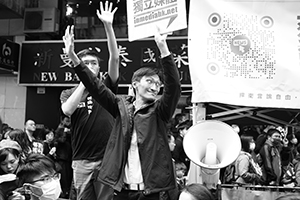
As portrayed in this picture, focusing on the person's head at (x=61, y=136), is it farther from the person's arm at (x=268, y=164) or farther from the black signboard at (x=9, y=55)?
the person's arm at (x=268, y=164)

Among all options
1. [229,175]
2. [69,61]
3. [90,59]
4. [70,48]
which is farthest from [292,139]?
[70,48]

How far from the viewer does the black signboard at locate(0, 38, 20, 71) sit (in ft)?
28.0

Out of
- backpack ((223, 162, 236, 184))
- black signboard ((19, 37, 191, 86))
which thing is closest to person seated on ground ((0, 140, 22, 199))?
backpack ((223, 162, 236, 184))

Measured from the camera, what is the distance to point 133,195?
8.85ft

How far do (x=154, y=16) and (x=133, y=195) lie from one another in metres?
1.48

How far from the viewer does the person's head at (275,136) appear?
20.5ft

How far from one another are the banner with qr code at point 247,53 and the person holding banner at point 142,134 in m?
0.71

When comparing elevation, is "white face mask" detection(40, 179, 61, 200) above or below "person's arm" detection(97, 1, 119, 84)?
below

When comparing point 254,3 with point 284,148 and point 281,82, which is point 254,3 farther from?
point 284,148

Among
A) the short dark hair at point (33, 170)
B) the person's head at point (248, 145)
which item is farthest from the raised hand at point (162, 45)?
the person's head at point (248, 145)

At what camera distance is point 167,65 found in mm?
2562

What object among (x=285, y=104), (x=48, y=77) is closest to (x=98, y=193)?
(x=285, y=104)

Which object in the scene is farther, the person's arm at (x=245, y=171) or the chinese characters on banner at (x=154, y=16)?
the person's arm at (x=245, y=171)

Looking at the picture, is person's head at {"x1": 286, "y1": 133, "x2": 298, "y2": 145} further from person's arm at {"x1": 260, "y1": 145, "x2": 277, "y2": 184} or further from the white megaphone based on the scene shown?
the white megaphone
